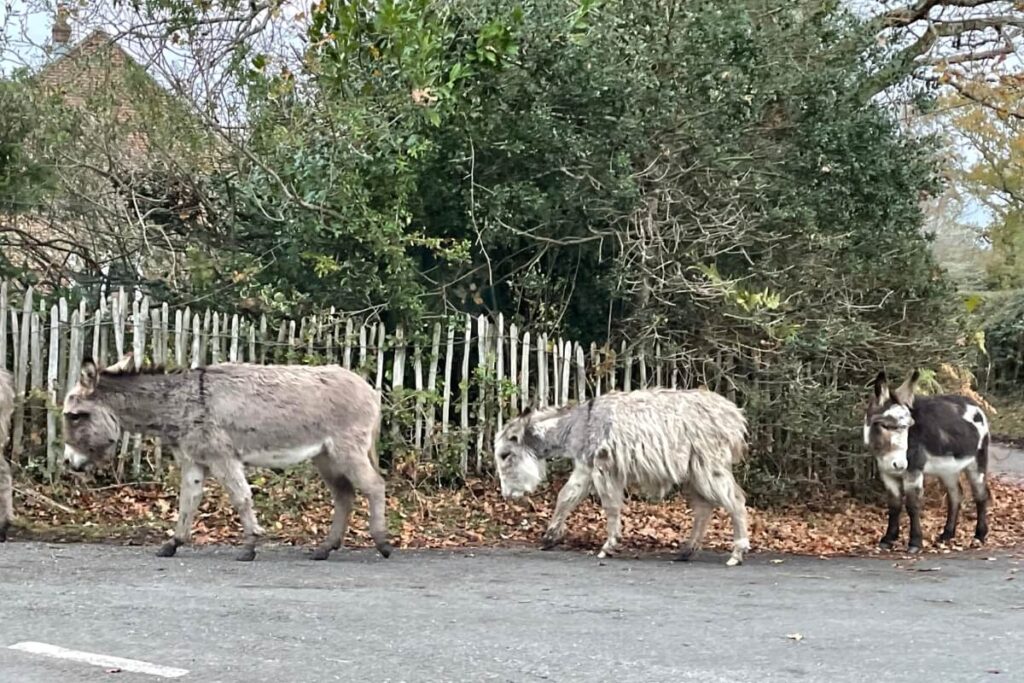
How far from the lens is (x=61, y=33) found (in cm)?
1380

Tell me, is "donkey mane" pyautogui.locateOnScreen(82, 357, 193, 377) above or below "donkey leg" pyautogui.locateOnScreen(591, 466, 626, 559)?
above

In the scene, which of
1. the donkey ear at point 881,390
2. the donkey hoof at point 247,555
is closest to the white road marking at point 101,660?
the donkey hoof at point 247,555

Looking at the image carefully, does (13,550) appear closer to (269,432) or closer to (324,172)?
(269,432)

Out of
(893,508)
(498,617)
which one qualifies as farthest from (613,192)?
(498,617)

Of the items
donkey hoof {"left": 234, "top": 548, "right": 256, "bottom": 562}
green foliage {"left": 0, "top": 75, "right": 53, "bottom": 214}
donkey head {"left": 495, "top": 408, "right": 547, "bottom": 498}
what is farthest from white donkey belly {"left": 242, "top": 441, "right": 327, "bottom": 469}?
green foliage {"left": 0, "top": 75, "right": 53, "bottom": 214}

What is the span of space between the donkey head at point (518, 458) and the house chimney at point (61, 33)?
6958 mm

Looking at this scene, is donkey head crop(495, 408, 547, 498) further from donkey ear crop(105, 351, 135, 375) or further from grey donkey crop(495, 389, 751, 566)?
donkey ear crop(105, 351, 135, 375)

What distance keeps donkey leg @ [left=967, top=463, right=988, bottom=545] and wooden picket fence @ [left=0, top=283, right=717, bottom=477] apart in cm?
299

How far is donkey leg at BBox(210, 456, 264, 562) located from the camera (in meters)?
9.09

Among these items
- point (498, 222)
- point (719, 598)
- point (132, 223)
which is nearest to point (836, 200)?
point (498, 222)

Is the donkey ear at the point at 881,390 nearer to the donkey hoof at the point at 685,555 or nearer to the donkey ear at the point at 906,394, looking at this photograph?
the donkey ear at the point at 906,394

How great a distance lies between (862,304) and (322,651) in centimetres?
944

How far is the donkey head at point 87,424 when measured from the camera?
30.5 feet

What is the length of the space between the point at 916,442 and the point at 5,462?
815 cm
